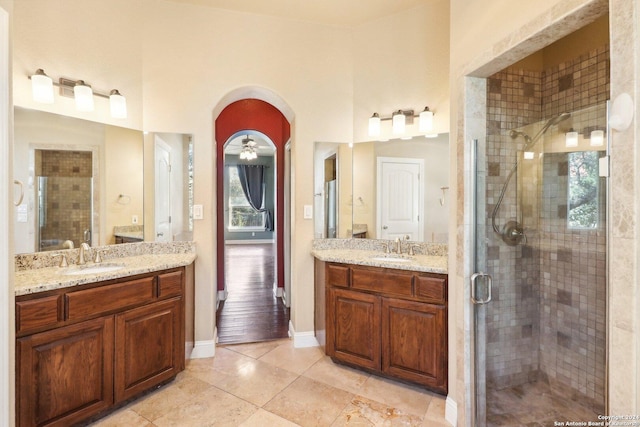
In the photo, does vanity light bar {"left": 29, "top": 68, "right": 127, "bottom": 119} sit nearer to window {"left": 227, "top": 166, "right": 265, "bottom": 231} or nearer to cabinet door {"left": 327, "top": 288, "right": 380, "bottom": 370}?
cabinet door {"left": 327, "top": 288, "right": 380, "bottom": 370}

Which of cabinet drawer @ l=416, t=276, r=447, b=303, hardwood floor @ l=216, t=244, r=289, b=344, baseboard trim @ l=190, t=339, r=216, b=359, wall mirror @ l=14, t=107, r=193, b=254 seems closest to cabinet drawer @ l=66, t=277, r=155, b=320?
wall mirror @ l=14, t=107, r=193, b=254

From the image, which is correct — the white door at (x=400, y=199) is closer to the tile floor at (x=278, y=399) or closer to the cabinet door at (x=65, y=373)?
the tile floor at (x=278, y=399)

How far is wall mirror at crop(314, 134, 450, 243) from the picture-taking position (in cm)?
257

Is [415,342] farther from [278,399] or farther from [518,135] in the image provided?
[518,135]

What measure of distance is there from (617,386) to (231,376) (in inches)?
91.5

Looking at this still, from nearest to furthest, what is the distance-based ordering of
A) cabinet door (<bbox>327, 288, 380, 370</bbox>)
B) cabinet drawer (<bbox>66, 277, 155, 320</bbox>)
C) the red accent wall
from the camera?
1. cabinet drawer (<bbox>66, 277, 155, 320</bbox>)
2. cabinet door (<bbox>327, 288, 380, 370</bbox>)
3. the red accent wall

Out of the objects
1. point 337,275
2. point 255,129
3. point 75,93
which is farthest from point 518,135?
point 255,129

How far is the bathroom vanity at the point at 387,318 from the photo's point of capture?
2.15 metres

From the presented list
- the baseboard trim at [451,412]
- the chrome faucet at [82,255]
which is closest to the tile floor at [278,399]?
the baseboard trim at [451,412]

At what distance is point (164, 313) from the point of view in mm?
2266

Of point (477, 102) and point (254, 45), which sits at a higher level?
point (254, 45)

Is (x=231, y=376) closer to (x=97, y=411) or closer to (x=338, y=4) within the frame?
(x=97, y=411)

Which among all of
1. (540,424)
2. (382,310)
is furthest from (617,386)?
(382,310)

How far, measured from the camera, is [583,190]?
1.50 meters
